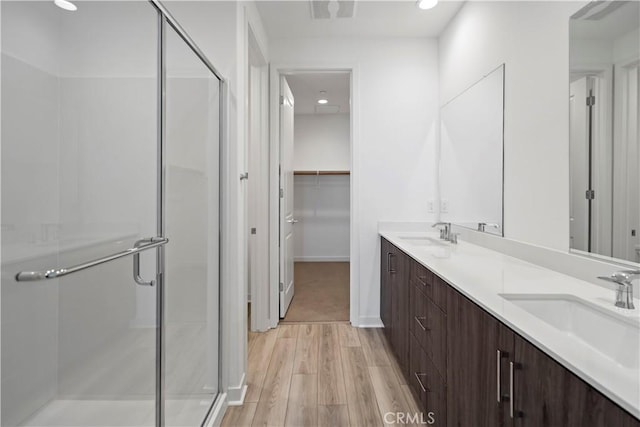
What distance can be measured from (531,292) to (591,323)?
0.19 meters

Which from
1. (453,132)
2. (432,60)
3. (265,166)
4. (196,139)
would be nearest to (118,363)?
(196,139)

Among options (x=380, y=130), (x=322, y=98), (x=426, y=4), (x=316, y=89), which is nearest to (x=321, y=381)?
(x=380, y=130)

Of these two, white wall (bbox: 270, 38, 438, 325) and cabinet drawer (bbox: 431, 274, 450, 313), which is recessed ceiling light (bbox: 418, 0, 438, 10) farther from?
cabinet drawer (bbox: 431, 274, 450, 313)

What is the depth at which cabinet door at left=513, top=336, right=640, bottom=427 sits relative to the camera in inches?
26.2

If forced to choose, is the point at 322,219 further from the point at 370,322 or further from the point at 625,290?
the point at 625,290

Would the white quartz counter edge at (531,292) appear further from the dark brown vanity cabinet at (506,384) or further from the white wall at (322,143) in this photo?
the white wall at (322,143)

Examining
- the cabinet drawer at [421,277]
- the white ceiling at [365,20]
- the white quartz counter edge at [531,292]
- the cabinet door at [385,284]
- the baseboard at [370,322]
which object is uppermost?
the white ceiling at [365,20]

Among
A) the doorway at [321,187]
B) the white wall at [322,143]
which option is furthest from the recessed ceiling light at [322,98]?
the white wall at [322,143]

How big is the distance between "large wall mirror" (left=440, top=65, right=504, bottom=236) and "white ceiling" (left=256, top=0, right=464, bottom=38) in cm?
66

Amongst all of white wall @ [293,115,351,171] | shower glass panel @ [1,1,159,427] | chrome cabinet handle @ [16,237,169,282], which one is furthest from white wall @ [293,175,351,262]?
chrome cabinet handle @ [16,237,169,282]

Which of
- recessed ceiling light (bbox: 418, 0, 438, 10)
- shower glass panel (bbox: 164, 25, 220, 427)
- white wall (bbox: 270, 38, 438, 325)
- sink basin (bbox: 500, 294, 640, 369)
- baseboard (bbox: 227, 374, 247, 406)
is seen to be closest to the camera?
sink basin (bbox: 500, 294, 640, 369)

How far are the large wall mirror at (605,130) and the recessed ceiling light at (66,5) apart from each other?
176cm

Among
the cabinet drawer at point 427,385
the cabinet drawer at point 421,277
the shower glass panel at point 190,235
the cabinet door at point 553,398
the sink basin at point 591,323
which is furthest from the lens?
the cabinet drawer at point 421,277

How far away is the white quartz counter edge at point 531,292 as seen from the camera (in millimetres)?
675
